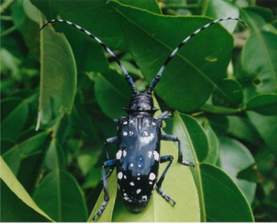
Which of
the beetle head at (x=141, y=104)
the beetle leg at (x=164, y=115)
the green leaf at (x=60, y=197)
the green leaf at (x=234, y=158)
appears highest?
the beetle head at (x=141, y=104)

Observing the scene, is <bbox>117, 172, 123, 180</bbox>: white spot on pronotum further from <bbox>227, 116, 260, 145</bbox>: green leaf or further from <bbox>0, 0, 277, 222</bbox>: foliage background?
<bbox>227, 116, 260, 145</bbox>: green leaf

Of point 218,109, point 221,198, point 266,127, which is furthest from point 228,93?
point 221,198

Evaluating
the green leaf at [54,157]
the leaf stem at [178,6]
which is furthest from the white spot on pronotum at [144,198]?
the leaf stem at [178,6]

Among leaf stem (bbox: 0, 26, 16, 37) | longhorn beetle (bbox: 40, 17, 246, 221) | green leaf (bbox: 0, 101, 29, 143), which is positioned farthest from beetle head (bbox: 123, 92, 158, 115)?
leaf stem (bbox: 0, 26, 16, 37)

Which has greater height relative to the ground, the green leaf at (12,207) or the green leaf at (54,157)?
the green leaf at (12,207)

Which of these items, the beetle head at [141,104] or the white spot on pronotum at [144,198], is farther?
the beetle head at [141,104]

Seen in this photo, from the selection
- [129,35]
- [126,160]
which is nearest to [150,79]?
[129,35]

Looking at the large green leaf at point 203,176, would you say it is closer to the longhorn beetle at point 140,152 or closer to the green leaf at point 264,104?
the longhorn beetle at point 140,152

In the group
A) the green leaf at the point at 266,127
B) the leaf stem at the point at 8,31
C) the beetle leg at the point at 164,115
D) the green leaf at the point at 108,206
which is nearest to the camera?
the green leaf at the point at 108,206
